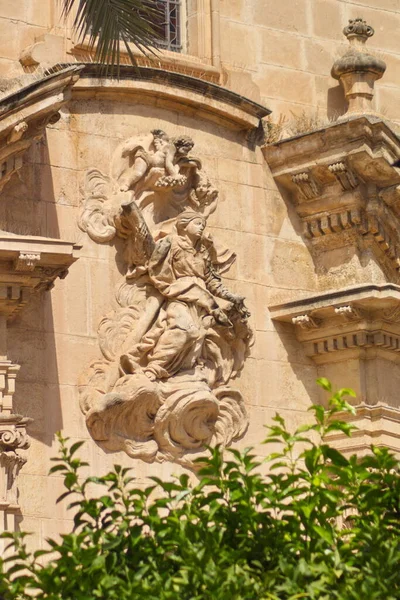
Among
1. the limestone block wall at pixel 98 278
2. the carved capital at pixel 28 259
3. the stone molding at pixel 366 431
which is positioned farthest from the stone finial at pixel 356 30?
the carved capital at pixel 28 259

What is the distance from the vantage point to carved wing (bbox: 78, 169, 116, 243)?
17.7 m

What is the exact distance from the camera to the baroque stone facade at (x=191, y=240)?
1709cm

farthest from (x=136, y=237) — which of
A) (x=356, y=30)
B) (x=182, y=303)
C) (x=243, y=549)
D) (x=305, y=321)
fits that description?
(x=243, y=549)

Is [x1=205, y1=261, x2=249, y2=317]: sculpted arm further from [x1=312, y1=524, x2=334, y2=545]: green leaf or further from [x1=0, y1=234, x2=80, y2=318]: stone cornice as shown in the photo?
[x1=312, y1=524, x2=334, y2=545]: green leaf

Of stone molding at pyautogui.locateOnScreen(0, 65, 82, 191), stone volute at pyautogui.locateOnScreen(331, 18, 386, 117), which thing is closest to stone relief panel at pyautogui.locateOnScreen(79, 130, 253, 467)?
stone molding at pyautogui.locateOnScreen(0, 65, 82, 191)

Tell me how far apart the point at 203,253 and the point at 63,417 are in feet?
5.86

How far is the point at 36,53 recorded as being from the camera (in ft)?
57.9

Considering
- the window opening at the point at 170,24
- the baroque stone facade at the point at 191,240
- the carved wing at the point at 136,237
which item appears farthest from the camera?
the window opening at the point at 170,24

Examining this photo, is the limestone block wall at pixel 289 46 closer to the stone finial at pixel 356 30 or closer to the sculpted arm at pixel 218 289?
the stone finial at pixel 356 30

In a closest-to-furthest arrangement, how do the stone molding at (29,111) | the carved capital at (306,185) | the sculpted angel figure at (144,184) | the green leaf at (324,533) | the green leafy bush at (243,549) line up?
the green leafy bush at (243,549), the green leaf at (324,533), the stone molding at (29,111), the sculpted angel figure at (144,184), the carved capital at (306,185)

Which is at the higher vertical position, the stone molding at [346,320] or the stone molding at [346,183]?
the stone molding at [346,183]

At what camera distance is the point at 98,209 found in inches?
700

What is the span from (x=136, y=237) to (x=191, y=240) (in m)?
0.50

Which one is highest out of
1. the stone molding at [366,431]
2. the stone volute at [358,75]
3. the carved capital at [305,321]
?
the stone volute at [358,75]
